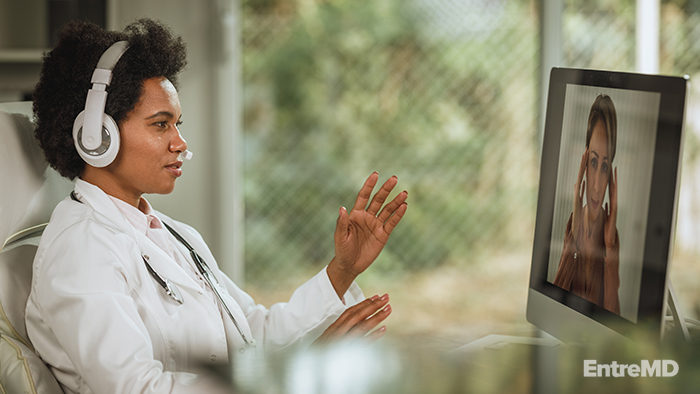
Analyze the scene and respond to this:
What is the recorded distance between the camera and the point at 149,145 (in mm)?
948

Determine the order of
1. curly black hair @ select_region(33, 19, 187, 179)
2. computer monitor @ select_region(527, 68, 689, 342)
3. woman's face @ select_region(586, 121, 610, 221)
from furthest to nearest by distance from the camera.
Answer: curly black hair @ select_region(33, 19, 187, 179) → woman's face @ select_region(586, 121, 610, 221) → computer monitor @ select_region(527, 68, 689, 342)

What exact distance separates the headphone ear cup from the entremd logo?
0.72m

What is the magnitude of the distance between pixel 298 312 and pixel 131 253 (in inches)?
14.8

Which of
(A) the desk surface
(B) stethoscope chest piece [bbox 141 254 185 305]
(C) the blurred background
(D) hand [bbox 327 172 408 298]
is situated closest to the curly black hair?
(B) stethoscope chest piece [bbox 141 254 185 305]

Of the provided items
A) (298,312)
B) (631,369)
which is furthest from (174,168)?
(631,369)

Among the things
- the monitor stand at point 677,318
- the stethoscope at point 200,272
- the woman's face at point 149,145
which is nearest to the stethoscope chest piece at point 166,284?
the stethoscope at point 200,272

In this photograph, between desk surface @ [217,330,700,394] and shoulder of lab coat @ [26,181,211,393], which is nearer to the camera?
desk surface @ [217,330,700,394]

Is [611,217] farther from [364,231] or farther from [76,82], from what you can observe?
[76,82]

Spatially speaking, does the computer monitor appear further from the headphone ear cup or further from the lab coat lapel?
the headphone ear cup

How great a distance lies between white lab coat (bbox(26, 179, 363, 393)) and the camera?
0.74 metres

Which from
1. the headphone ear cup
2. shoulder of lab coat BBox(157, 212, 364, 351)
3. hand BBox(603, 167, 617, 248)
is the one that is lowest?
shoulder of lab coat BBox(157, 212, 364, 351)

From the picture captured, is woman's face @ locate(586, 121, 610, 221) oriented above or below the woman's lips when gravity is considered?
above

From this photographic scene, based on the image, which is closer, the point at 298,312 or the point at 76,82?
the point at 76,82

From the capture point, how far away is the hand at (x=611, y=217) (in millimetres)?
781
